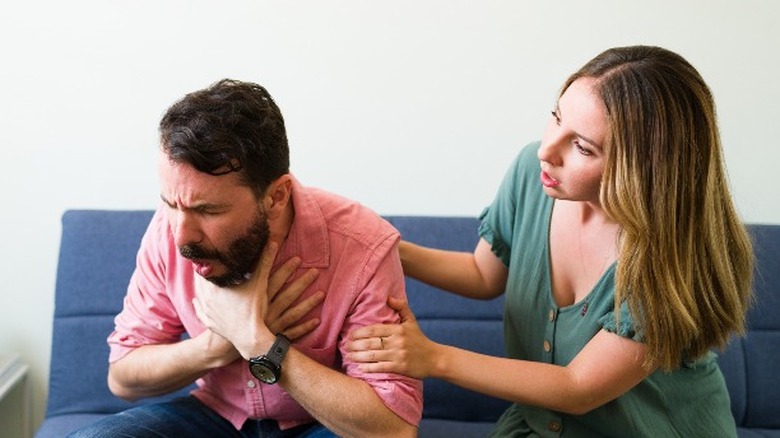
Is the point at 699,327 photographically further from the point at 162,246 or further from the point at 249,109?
the point at 162,246

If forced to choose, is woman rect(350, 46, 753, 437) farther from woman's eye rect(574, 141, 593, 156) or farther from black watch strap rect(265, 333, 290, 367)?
black watch strap rect(265, 333, 290, 367)

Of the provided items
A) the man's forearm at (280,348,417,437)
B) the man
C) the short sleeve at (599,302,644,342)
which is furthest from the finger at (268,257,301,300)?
the short sleeve at (599,302,644,342)

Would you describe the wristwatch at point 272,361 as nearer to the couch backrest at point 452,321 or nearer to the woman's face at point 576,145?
the woman's face at point 576,145

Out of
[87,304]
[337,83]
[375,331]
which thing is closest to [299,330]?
[375,331]

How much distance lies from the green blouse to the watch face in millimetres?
499

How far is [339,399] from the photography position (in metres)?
1.52

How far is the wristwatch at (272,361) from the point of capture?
152 cm

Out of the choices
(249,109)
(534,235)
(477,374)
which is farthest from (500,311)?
(249,109)

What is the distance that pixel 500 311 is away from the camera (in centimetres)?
217

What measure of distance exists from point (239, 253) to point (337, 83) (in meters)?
0.84

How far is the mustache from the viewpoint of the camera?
146 cm

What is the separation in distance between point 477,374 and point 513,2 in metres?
1.01

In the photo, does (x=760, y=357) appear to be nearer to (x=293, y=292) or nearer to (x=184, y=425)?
(x=293, y=292)

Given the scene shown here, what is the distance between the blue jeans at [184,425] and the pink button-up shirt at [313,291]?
0.02 metres
